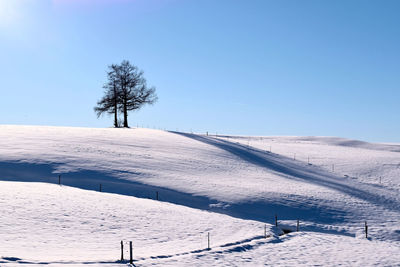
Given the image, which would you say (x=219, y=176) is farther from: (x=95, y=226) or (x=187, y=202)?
(x=95, y=226)

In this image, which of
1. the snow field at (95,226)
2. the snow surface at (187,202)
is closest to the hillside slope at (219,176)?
the snow surface at (187,202)

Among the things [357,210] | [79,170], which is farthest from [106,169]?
[357,210]

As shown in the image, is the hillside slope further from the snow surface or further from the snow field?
the snow field

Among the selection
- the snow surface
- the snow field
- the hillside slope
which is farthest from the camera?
the hillside slope

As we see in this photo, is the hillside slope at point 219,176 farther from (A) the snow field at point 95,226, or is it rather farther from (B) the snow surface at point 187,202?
(A) the snow field at point 95,226

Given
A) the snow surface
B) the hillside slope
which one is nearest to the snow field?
the snow surface

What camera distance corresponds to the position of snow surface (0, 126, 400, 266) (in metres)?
16.5

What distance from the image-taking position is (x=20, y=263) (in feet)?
42.5

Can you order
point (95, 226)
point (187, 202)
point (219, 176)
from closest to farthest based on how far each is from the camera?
1. point (95, 226)
2. point (187, 202)
3. point (219, 176)

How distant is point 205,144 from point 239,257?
84.9 feet

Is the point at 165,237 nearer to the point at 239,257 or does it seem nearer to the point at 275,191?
the point at 239,257

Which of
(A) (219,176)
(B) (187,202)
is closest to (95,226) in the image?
(B) (187,202)

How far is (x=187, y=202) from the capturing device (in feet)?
80.1

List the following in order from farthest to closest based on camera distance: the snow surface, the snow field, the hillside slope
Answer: the hillside slope
the snow surface
the snow field
